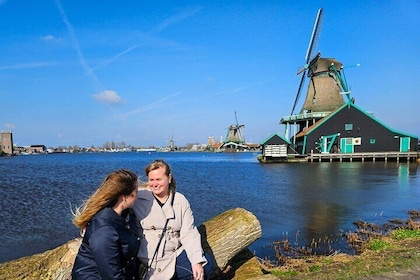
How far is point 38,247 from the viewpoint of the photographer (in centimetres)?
1005

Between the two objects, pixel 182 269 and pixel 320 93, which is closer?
pixel 182 269

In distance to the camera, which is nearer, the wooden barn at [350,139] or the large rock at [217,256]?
the large rock at [217,256]

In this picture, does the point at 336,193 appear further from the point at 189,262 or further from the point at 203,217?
the point at 189,262

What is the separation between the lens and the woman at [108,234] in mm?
2732

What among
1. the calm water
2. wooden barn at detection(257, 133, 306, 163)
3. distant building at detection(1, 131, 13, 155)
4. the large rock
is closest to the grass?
the large rock

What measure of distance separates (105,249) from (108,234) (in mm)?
124

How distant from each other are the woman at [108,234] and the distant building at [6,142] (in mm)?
148283

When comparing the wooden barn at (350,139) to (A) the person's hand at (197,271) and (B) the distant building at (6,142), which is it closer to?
(A) the person's hand at (197,271)

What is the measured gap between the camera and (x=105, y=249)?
8.91 ft

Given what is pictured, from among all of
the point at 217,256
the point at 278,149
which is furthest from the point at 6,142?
the point at 217,256

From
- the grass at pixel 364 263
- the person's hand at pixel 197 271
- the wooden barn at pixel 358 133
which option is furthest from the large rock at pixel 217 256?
the wooden barn at pixel 358 133

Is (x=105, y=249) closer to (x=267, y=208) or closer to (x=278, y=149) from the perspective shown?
(x=267, y=208)

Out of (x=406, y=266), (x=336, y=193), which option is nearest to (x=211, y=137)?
(x=336, y=193)

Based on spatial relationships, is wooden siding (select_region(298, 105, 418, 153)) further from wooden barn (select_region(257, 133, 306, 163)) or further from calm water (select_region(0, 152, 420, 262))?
calm water (select_region(0, 152, 420, 262))
